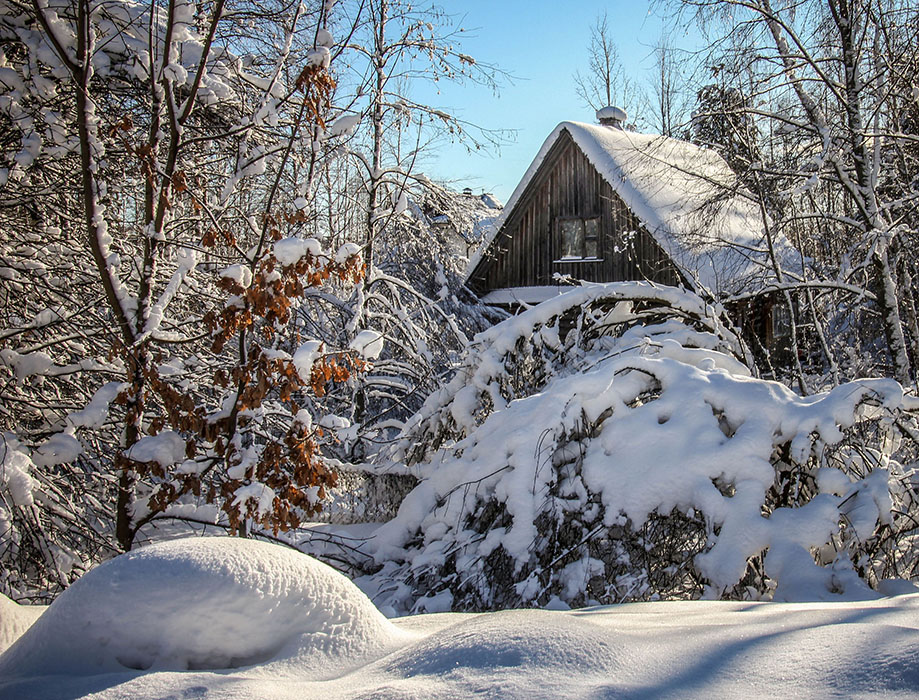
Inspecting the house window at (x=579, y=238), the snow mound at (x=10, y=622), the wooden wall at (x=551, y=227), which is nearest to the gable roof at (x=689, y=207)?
the wooden wall at (x=551, y=227)

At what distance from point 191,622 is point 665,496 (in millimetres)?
3056

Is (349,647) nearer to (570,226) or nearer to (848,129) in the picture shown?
(848,129)

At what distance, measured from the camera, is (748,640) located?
1664mm

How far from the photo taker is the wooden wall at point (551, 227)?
16438mm

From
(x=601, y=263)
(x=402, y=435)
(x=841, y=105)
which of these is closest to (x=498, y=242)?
(x=601, y=263)

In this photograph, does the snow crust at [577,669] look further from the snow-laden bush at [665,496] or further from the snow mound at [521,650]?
the snow-laden bush at [665,496]

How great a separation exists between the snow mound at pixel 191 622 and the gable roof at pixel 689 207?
5.17 meters

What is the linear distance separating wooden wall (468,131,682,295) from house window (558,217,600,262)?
0.12 meters

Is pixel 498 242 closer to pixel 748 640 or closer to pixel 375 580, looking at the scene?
pixel 375 580

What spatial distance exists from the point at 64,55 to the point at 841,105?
8362mm

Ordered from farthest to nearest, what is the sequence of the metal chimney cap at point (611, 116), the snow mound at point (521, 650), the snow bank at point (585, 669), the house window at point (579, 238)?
the metal chimney cap at point (611, 116), the house window at point (579, 238), the snow mound at point (521, 650), the snow bank at point (585, 669)

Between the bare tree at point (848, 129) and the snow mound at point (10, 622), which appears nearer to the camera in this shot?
the snow mound at point (10, 622)

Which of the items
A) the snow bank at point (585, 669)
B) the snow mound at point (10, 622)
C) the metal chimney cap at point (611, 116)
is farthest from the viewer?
the metal chimney cap at point (611, 116)

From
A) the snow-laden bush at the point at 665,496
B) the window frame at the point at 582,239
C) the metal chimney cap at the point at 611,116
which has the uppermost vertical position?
the metal chimney cap at the point at 611,116
